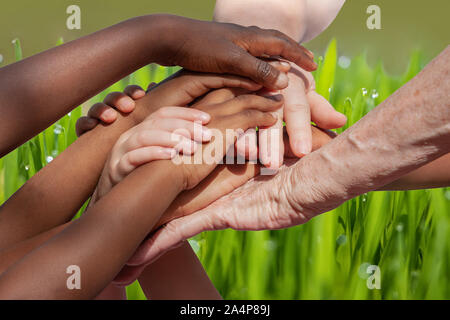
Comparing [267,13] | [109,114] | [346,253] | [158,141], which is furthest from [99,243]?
[346,253]

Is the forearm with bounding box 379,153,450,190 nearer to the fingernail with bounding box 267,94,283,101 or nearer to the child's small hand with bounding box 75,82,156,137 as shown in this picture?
the fingernail with bounding box 267,94,283,101

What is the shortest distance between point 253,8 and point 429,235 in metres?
0.77

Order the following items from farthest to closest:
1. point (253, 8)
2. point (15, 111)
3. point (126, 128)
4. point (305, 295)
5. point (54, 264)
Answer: point (305, 295)
point (253, 8)
point (126, 128)
point (15, 111)
point (54, 264)

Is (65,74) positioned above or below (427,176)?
above

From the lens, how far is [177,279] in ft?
3.36

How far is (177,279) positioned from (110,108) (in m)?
0.36

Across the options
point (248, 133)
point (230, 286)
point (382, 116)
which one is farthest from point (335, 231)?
point (382, 116)

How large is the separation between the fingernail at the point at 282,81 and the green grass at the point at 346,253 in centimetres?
51

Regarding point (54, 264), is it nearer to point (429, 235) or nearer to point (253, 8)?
point (253, 8)

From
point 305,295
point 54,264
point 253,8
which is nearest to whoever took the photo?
point 54,264

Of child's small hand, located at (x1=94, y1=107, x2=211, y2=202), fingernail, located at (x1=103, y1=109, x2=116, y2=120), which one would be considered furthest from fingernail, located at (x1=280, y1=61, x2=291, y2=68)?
fingernail, located at (x1=103, y1=109, x2=116, y2=120)

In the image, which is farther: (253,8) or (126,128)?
(253,8)

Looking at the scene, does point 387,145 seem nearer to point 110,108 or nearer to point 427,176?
point 427,176

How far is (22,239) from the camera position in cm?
82
